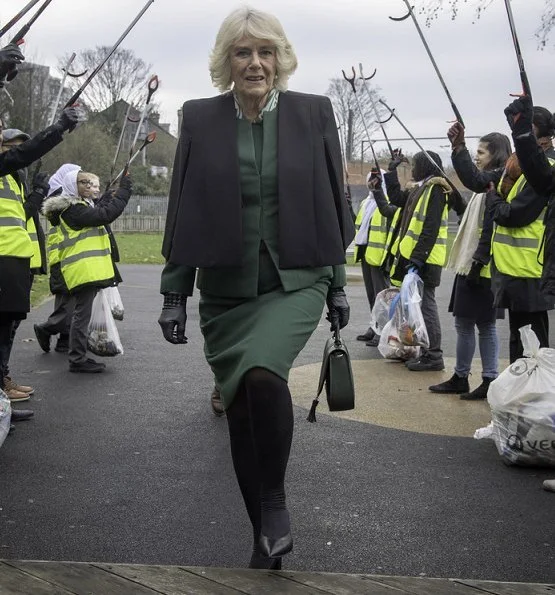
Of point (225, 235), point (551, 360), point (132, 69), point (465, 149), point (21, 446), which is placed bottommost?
point (21, 446)

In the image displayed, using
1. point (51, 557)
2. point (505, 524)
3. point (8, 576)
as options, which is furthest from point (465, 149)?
point (8, 576)

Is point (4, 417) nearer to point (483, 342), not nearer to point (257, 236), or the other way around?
point (257, 236)

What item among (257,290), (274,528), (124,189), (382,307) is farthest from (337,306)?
(382,307)

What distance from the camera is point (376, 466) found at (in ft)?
18.0

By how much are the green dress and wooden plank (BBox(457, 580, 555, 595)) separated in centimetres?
92

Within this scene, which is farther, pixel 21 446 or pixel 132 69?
pixel 132 69

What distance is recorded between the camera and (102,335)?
8789 millimetres

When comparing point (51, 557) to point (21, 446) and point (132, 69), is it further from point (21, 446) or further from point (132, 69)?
point (132, 69)

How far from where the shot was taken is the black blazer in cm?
354

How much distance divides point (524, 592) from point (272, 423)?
0.97 m

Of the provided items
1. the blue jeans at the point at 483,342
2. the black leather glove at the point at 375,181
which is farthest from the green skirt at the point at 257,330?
the black leather glove at the point at 375,181

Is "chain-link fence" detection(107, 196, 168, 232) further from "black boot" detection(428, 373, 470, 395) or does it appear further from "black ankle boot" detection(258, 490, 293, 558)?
"black ankle boot" detection(258, 490, 293, 558)

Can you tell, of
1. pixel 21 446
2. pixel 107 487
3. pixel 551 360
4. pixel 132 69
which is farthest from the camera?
pixel 132 69

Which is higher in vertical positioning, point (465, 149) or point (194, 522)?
point (465, 149)
